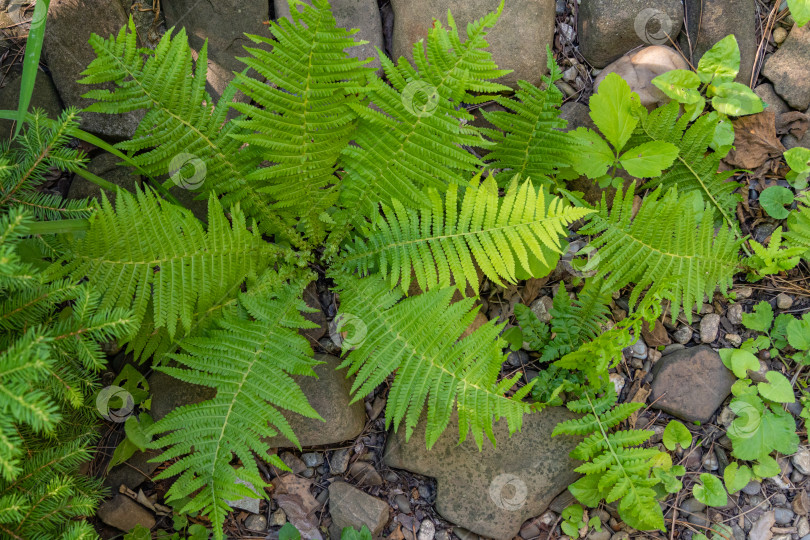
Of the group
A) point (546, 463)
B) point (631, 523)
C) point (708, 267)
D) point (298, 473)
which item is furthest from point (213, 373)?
point (708, 267)

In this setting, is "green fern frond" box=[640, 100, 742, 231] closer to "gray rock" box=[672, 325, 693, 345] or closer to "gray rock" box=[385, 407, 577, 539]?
"gray rock" box=[672, 325, 693, 345]

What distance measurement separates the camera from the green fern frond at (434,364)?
2.12m

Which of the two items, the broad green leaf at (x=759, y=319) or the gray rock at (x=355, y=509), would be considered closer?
the gray rock at (x=355, y=509)

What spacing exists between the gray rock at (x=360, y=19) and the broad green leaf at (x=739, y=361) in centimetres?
233

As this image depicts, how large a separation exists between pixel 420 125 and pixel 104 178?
5.13 ft

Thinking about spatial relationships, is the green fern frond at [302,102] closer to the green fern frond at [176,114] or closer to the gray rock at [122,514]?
the green fern frond at [176,114]

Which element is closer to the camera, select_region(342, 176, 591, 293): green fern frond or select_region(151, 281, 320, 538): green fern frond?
select_region(151, 281, 320, 538): green fern frond

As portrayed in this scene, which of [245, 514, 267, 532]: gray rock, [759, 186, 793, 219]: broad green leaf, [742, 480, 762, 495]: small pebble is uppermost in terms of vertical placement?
[759, 186, 793, 219]: broad green leaf

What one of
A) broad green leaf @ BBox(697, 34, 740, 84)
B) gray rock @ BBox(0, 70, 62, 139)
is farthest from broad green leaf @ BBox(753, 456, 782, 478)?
gray rock @ BBox(0, 70, 62, 139)

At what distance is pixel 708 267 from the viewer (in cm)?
258

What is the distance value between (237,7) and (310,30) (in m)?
0.86

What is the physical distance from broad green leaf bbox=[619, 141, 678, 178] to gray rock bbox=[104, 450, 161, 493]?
8.62 feet

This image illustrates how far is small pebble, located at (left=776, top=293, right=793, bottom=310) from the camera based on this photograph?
2.91 meters

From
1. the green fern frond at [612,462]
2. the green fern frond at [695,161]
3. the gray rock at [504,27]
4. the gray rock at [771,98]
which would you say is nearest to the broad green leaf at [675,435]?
the green fern frond at [612,462]
